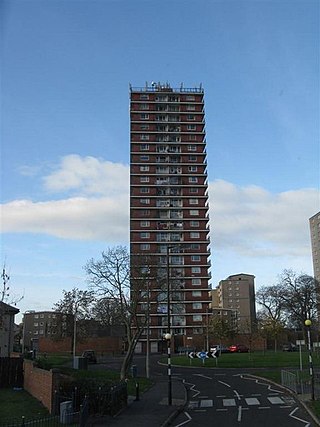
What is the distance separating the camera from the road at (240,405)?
Result: 781 inches

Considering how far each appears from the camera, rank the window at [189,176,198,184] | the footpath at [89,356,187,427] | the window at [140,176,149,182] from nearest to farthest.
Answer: the footpath at [89,356,187,427]
the window at [140,176,149,182]
the window at [189,176,198,184]

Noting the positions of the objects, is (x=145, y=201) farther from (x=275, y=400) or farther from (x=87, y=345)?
(x=275, y=400)

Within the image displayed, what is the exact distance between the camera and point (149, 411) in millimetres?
22484

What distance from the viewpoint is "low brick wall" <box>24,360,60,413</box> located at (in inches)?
842

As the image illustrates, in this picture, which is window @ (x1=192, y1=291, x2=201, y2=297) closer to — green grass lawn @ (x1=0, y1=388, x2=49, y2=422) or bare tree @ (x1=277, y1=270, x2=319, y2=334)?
bare tree @ (x1=277, y1=270, x2=319, y2=334)

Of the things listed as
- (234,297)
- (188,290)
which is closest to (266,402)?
(188,290)

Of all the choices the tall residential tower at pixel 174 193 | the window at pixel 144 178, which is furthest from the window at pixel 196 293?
the window at pixel 144 178

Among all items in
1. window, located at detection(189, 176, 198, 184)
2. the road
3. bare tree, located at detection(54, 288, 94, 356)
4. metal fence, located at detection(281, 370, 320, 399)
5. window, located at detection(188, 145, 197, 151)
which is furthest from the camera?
window, located at detection(188, 145, 197, 151)

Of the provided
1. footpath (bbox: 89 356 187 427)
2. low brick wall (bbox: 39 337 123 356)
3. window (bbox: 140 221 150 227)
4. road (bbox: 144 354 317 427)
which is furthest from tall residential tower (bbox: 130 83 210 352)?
footpath (bbox: 89 356 187 427)

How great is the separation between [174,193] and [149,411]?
280 feet

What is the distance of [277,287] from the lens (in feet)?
270

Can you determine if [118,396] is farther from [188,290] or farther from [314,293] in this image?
[188,290]

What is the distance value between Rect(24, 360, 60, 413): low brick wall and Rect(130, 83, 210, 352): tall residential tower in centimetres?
6514

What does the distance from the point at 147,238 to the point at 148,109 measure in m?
28.1
